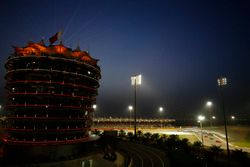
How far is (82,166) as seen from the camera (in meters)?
48.1

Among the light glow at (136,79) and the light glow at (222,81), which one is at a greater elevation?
the light glow at (136,79)

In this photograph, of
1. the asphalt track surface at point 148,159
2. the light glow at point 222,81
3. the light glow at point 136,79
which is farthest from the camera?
the light glow at point 136,79

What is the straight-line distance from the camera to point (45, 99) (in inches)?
2002

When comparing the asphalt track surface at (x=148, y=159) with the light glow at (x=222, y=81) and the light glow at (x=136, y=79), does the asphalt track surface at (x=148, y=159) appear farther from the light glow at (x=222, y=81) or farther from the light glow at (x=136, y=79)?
the light glow at (x=222, y=81)

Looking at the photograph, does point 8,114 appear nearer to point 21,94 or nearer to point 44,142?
point 21,94

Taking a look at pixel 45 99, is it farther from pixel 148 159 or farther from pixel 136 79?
pixel 148 159

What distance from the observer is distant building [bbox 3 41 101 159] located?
49.0 m

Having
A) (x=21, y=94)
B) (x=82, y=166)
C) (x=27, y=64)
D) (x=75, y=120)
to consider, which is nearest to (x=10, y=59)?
(x=27, y=64)

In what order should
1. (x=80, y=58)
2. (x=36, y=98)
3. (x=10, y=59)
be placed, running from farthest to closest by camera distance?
(x=80, y=58), (x=10, y=59), (x=36, y=98)

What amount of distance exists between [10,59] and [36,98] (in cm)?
1388

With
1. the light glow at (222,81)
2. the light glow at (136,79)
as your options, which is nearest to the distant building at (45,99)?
the light glow at (136,79)

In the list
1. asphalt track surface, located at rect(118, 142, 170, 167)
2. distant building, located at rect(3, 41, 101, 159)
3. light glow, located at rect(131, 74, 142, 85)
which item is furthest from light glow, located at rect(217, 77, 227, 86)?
distant building, located at rect(3, 41, 101, 159)

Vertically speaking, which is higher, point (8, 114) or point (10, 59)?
point (10, 59)

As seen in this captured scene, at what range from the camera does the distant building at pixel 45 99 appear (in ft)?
161
